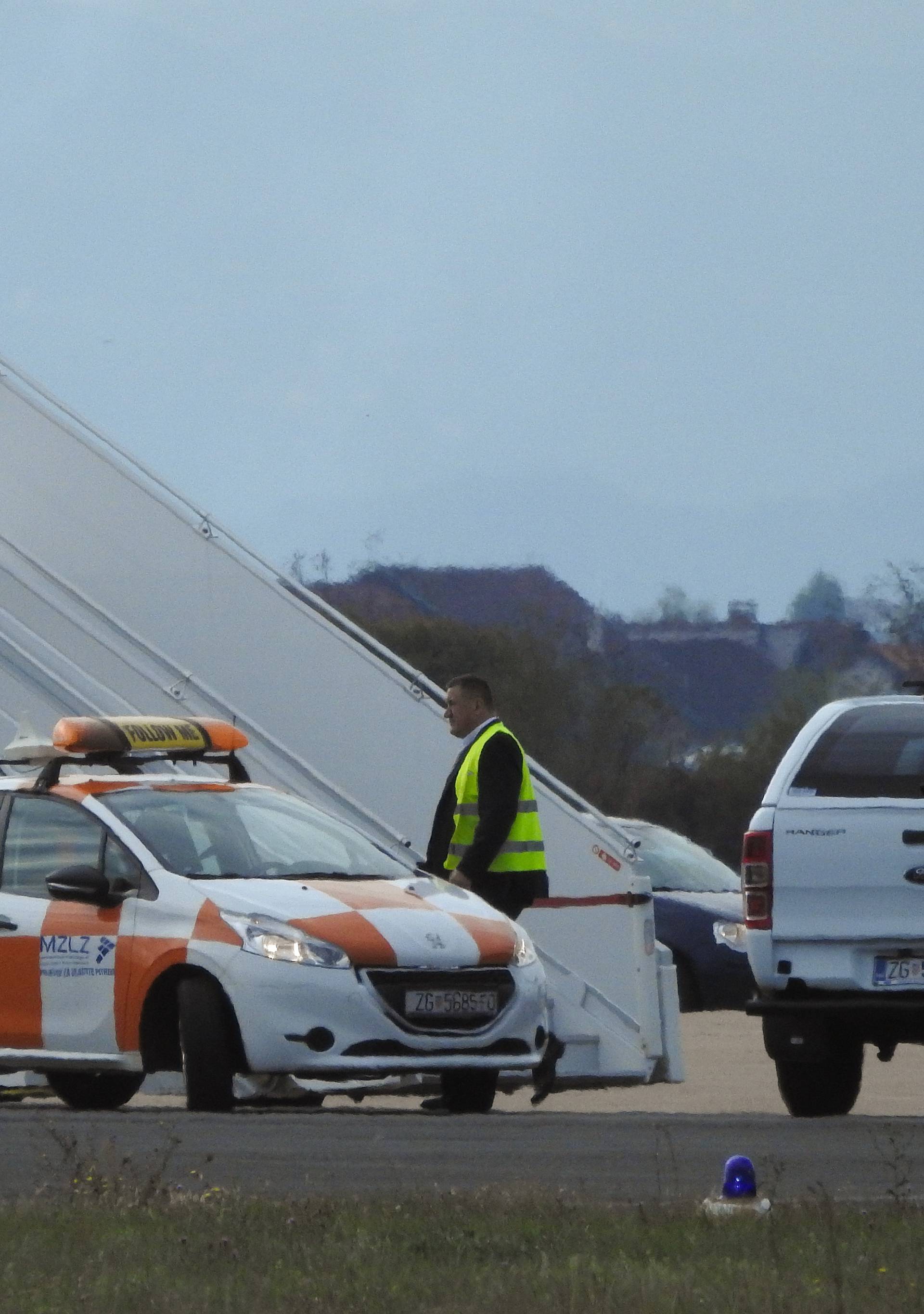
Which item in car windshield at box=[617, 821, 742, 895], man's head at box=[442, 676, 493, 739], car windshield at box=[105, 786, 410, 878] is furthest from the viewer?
car windshield at box=[617, 821, 742, 895]

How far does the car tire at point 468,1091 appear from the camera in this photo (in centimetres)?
1083

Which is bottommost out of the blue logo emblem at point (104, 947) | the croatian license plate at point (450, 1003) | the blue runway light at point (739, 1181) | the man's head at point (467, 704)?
the blue runway light at point (739, 1181)

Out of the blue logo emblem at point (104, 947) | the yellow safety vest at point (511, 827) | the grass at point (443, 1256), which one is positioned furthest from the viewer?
the yellow safety vest at point (511, 827)

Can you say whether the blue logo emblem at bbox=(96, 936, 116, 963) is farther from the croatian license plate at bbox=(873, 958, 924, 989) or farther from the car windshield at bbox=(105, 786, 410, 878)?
the croatian license plate at bbox=(873, 958, 924, 989)

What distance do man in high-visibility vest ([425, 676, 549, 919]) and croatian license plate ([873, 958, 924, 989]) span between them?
6.99 ft

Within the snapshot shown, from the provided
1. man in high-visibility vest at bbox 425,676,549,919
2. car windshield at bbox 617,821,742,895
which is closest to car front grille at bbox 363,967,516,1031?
man in high-visibility vest at bbox 425,676,549,919

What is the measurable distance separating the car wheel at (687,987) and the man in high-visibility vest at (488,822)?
800 centimetres

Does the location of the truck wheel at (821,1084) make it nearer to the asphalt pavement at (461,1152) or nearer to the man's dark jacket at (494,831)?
the asphalt pavement at (461,1152)

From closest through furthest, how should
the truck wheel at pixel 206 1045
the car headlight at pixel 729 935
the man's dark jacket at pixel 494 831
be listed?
the truck wheel at pixel 206 1045 < the man's dark jacket at pixel 494 831 < the car headlight at pixel 729 935

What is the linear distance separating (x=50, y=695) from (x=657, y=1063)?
351 cm

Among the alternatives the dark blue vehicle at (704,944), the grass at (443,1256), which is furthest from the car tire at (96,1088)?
the dark blue vehicle at (704,944)

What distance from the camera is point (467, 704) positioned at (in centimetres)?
1219

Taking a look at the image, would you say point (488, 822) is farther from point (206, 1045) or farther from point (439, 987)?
point (206, 1045)

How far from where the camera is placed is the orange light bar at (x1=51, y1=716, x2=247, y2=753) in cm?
1167
